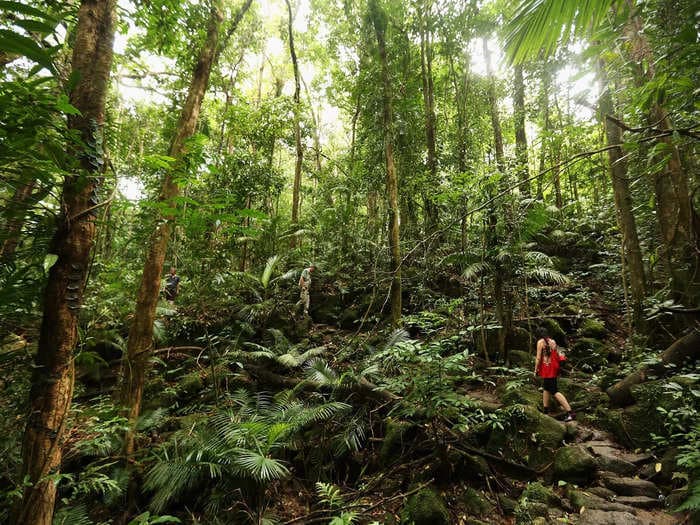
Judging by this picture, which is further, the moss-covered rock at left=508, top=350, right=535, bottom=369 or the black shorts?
the moss-covered rock at left=508, top=350, right=535, bottom=369

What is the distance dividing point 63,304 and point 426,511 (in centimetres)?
378

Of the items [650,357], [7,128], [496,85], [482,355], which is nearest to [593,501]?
[650,357]

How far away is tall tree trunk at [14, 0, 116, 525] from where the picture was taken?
74.3 inches

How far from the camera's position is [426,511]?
135 inches

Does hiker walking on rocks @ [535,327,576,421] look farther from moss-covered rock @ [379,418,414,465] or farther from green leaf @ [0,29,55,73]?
green leaf @ [0,29,55,73]

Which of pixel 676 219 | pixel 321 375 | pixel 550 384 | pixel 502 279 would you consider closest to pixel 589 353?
pixel 550 384

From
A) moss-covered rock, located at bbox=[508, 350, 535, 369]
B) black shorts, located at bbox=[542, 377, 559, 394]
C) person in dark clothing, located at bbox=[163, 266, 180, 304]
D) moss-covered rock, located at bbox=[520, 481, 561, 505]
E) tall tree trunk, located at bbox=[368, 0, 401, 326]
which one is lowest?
moss-covered rock, located at bbox=[520, 481, 561, 505]

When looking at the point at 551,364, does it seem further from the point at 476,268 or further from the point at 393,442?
the point at 393,442

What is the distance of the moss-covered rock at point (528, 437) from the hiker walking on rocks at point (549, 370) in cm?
53

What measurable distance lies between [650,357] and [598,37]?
15.0 feet

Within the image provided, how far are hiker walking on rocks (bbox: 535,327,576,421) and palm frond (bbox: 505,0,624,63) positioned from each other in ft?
14.3

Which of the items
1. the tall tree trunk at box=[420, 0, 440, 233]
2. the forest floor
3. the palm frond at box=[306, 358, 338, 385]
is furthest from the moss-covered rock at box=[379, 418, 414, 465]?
the tall tree trunk at box=[420, 0, 440, 233]

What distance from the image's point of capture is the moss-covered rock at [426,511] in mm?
3398

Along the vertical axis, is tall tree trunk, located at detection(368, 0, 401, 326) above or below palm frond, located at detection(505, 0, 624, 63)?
above
